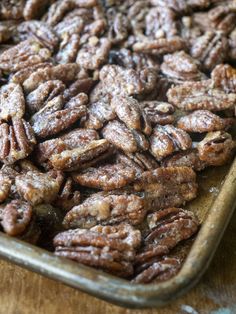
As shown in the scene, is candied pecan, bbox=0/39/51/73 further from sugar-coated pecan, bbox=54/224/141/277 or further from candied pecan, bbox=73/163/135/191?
sugar-coated pecan, bbox=54/224/141/277

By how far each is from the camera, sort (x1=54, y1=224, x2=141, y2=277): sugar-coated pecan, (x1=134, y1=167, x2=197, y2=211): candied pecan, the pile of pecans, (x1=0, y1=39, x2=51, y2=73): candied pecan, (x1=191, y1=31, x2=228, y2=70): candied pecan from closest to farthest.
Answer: (x1=54, y1=224, x2=141, y2=277): sugar-coated pecan, the pile of pecans, (x1=134, y1=167, x2=197, y2=211): candied pecan, (x1=0, y1=39, x2=51, y2=73): candied pecan, (x1=191, y1=31, x2=228, y2=70): candied pecan

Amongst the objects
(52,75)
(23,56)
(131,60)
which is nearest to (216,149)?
(131,60)

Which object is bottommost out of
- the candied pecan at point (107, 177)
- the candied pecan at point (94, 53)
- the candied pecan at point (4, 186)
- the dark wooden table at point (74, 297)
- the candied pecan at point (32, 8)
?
the dark wooden table at point (74, 297)

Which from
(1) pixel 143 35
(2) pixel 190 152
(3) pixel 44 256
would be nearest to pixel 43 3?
Answer: (1) pixel 143 35

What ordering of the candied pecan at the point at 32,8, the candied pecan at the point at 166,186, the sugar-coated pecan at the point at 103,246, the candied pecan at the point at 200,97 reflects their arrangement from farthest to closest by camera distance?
1. the candied pecan at the point at 32,8
2. the candied pecan at the point at 200,97
3. the candied pecan at the point at 166,186
4. the sugar-coated pecan at the point at 103,246

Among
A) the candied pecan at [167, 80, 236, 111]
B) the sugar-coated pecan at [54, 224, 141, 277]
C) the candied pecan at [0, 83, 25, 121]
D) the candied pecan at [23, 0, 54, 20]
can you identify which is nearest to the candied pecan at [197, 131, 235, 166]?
the candied pecan at [167, 80, 236, 111]

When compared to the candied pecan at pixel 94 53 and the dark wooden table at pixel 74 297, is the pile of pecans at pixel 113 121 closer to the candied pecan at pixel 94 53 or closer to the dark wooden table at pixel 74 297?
the candied pecan at pixel 94 53

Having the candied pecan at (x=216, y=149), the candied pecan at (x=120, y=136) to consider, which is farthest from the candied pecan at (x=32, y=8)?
the candied pecan at (x=216, y=149)

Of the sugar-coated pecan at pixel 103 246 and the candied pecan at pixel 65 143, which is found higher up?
the candied pecan at pixel 65 143

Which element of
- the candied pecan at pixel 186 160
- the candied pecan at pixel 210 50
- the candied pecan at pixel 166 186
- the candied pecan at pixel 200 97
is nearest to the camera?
the candied pecan at pixel 166 186
